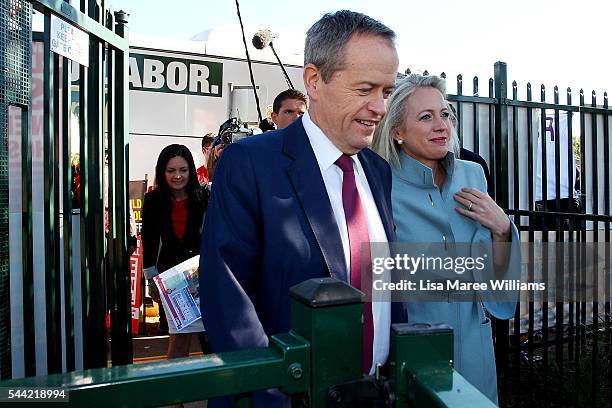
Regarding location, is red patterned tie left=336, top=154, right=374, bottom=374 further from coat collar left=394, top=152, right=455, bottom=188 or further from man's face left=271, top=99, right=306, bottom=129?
man's face left=271, top=99, right=306, bottom=129

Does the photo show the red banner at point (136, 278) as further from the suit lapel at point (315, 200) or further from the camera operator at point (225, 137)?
the suit lapel at point (315, 200)

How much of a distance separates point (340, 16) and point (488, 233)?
1.13 m

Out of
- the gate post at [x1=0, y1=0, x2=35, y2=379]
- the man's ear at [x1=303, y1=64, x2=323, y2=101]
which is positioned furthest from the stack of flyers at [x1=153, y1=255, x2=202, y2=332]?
the man's ear at [x1=303, y1=64, x2=323, y2=101]

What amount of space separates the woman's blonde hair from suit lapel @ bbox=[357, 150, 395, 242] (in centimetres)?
51

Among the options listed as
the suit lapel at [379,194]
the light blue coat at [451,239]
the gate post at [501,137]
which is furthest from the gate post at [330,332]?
the gate post at [501,137]

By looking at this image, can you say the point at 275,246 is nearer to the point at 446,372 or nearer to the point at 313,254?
the point at 313,254

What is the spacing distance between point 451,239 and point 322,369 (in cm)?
145

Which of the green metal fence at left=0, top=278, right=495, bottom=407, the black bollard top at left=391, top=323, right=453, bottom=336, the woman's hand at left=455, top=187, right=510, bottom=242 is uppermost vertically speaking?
the woman's hand at left=455, top=187, right=510, bottom=242

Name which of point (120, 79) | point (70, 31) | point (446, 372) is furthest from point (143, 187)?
point (446, 372)

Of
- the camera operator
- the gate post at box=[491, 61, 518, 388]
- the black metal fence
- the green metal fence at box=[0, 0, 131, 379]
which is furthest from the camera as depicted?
the gate post at box=[491, 61, 518, 388]

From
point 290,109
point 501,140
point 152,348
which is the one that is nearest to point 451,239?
point 290,109

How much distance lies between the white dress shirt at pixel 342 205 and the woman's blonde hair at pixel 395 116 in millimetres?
607

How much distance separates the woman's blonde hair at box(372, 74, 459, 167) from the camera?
2424 millimetres

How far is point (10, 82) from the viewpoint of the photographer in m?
1.82
